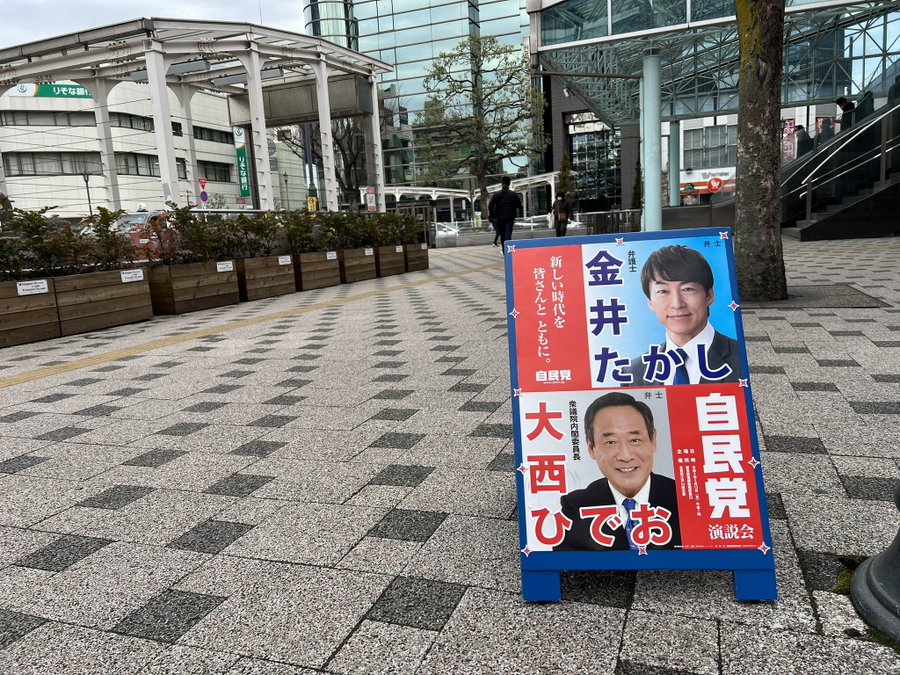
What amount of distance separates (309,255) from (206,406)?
8.22 m

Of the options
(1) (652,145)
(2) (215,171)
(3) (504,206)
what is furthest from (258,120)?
(2) (215,171)

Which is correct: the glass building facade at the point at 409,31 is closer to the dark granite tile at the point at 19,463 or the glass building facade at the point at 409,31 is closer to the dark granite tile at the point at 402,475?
the dark granite tile at the point at 19,463

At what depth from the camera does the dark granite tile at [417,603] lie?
1.98 m

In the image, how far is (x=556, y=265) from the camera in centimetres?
212

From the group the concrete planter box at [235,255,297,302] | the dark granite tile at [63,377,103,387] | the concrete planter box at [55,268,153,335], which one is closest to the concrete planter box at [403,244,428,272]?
the concrete planter box at [235,255,297,302]

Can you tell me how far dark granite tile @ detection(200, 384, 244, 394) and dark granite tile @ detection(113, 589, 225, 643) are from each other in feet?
9.51

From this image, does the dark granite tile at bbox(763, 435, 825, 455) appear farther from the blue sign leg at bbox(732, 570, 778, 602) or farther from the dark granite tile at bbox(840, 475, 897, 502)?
the blue sign leg at bbox(732, 570, 778, 602)

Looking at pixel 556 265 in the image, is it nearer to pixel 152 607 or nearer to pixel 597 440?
pixel 597 440

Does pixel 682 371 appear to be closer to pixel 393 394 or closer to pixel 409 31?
pixel 393 394

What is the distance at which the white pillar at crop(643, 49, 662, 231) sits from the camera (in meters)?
15.4

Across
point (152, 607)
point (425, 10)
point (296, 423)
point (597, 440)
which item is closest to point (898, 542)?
point (597, 440)

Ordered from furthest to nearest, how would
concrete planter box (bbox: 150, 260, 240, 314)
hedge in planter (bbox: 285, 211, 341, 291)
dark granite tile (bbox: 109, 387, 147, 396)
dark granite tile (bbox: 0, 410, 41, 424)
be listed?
hedge in planter (bbox: 285, 211, 341, 291) < concrete planter box (bbox: 150, 260, 240, 314) < dark granite tile (bbox: 109, 387, 147, 396) < dark granite tile (bbox: 0, 410, 41, 424)

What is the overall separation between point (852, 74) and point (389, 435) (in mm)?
23993

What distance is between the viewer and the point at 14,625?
2.05 meters
